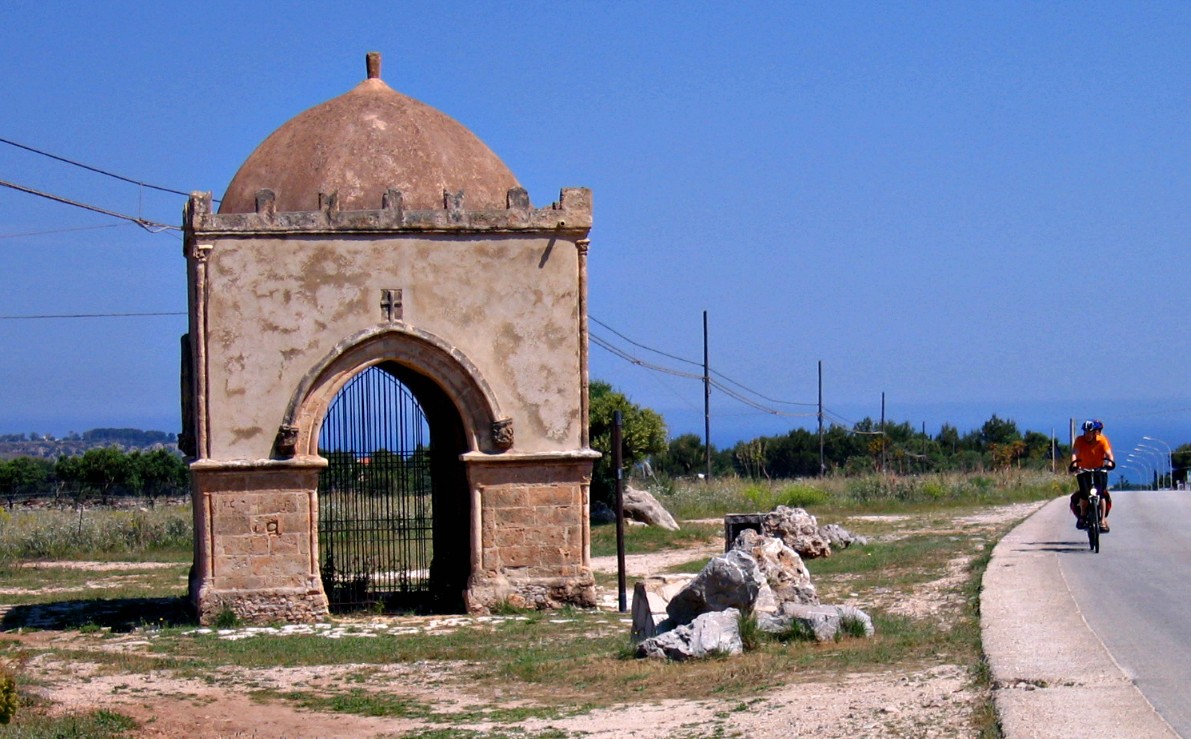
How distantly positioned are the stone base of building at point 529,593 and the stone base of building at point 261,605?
6.10 ft

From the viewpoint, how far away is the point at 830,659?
10.8m

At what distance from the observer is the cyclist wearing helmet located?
1670cm

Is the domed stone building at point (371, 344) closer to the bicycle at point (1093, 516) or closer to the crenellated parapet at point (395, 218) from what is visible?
the crenellated parapet at point (395, 218)

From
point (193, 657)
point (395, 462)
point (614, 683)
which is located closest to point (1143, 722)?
point (614, 683)

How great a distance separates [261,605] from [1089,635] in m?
10.0

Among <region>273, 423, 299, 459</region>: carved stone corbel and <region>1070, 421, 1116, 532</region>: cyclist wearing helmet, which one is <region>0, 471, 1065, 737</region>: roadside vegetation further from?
<region>273, 423, 299, 459</region>: carved stone corbel

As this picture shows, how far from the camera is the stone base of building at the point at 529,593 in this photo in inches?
679

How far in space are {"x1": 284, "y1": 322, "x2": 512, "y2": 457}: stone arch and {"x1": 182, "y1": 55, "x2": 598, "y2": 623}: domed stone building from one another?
0.02m

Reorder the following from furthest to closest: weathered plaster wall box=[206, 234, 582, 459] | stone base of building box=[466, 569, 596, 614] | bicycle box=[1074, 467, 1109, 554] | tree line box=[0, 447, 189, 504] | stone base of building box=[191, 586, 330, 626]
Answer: tree line box=[0, 447, 189, 504], stone base of building box=[466, 569, 596, 614], weathered plaster wall box=[206, 234, 582, 459], stone base of building box=[191, 586, 330, 626], bicycle box=[1074, 467, 1109, 554]

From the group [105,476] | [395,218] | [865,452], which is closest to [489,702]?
[395,218]

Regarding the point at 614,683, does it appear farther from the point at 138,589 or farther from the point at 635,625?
the point at 138,589

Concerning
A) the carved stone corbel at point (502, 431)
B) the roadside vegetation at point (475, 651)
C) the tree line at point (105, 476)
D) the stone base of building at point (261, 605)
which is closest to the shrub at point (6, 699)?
the roadside vegetation at point (475, 651)

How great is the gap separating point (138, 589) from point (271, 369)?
6.98m

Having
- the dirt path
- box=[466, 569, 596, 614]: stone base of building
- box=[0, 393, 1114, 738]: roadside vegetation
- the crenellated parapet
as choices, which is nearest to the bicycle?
box=[0, 393, 1114, 738]: roadside vegetation
